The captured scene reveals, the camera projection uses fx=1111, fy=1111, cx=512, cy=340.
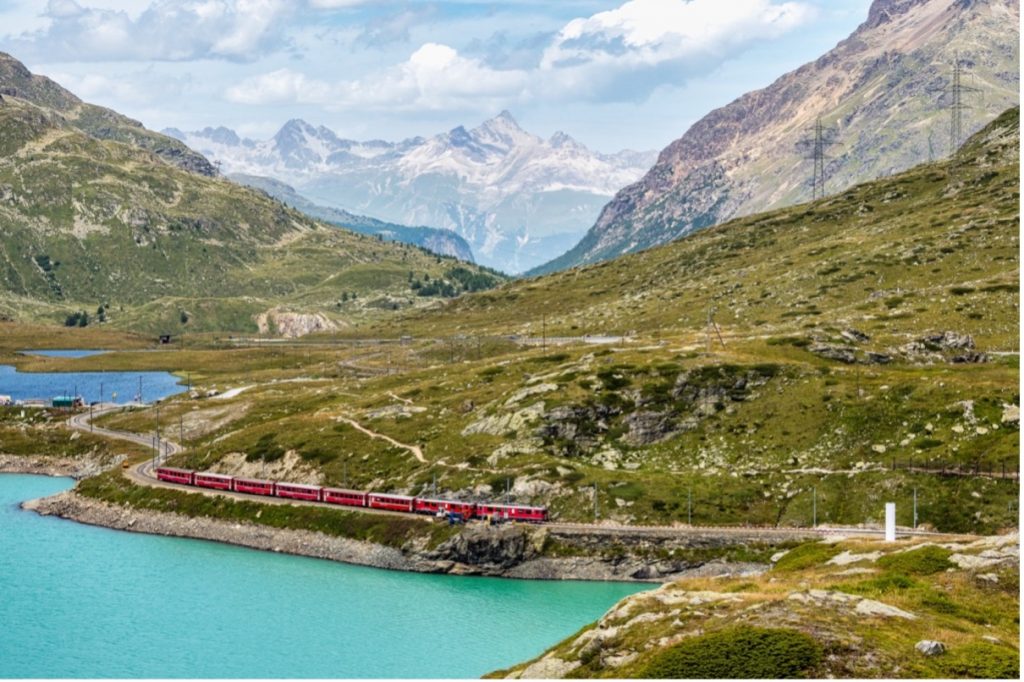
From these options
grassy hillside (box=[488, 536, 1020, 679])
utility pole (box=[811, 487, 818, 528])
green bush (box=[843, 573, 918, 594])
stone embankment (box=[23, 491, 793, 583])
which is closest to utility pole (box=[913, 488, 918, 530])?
utility pole (box=[811, 487, 818, 528])

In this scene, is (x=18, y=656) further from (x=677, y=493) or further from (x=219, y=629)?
(x=677, y=493)

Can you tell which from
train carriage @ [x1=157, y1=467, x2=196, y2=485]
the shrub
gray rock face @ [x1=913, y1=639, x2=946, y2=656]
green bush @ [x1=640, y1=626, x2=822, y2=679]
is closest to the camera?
green bush @ [x1=640, y1=626, x2=822, y2=679]

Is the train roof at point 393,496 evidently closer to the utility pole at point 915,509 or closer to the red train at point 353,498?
the red train at point 353,498

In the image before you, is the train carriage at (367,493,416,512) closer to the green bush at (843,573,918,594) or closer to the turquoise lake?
the turquoise lake

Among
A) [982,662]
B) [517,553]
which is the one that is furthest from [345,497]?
[982,662]

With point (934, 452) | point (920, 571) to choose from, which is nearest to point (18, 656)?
point (920, 571)

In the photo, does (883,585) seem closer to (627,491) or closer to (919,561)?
(919,561)

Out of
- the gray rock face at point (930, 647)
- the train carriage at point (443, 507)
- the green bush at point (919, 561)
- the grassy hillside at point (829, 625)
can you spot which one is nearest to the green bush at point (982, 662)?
the grassy hillside at point (829, 625)
